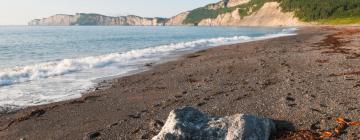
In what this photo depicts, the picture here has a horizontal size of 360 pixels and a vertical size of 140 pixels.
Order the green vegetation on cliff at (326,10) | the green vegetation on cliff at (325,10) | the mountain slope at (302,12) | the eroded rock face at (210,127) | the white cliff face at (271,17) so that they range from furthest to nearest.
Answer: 1. the white cliff face at (271,17)
2. the mountain slope at (302,12)
3. the green vegetation on cliff at (326,10)
4. the green vegetation on cliff at (325,10)
5. the eroded rock face at (210,127)

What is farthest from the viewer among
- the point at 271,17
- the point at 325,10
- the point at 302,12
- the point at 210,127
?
the point at 271,17

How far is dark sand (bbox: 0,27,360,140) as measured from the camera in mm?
9836

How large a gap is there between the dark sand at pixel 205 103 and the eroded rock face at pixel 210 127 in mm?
1196

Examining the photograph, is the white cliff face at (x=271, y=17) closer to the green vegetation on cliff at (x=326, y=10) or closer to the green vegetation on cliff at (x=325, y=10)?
the green vegetation on cliff at (x=325, y=10)

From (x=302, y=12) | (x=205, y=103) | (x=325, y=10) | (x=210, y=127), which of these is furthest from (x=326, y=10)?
(x=210, y=127)

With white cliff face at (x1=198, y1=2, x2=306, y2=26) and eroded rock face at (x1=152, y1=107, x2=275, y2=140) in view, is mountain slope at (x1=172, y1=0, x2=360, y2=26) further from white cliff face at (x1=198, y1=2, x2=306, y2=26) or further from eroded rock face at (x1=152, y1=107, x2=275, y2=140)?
eroded rock face at (x1=152, y1=107, x2=275, y2=140)

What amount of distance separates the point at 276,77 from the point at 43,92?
368 inches

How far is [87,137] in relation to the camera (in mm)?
9523

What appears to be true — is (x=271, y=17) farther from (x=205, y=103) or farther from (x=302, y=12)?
(x=205, y=103)

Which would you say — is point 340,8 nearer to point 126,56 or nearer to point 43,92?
point 126,56

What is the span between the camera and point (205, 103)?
12148 mm

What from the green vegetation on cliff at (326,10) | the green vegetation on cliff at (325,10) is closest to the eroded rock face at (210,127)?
the green vegetation on cliff at (325,10)

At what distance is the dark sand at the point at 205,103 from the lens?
9836 millimetres

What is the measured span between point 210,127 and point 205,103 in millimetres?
4325
